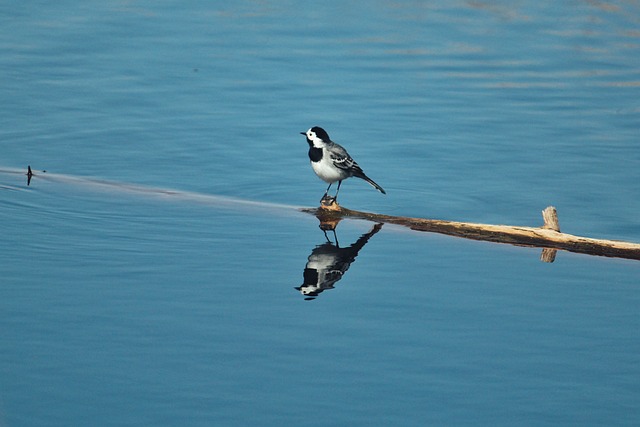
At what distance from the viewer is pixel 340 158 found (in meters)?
13.3

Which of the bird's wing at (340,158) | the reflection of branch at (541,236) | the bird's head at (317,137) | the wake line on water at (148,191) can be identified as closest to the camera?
the reflection of branch at (541,236)

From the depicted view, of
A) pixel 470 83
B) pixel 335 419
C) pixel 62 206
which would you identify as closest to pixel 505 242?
pixel 335 419

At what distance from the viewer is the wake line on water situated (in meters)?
13.0

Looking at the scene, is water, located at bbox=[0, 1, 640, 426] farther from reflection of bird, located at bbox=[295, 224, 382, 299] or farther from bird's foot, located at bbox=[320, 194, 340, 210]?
bird's foot, located at bbox=[320, 194, 340, 210]

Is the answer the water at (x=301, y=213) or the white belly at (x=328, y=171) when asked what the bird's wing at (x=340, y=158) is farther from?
the water at (x=301, y=213)

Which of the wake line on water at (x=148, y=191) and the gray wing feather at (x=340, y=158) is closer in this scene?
the wake line on water at (x=148, y=191)

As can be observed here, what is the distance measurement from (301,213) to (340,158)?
936 mm

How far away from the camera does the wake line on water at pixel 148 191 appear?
1300 centimetres

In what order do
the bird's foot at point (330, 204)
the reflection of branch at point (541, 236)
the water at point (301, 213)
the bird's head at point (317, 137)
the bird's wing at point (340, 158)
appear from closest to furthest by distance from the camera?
1. the water at point (301, 213)
2. the reflection of branch at point (541, 236)
3. the bird's foot at point (330, 204)
4. the bird's wing at point (340, 158)
5. the bird's head at point (317, 137)

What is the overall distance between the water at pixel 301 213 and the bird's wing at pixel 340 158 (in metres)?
0.74

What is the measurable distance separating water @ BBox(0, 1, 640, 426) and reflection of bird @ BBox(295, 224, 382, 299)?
69 millimetres

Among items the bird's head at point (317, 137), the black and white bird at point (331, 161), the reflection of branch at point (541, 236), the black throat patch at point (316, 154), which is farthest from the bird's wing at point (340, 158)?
the reflection of branch at point (541, 236)

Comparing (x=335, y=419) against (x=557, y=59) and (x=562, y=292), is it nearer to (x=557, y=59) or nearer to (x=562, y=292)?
(x=562, y=292)

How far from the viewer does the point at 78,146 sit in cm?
1652
